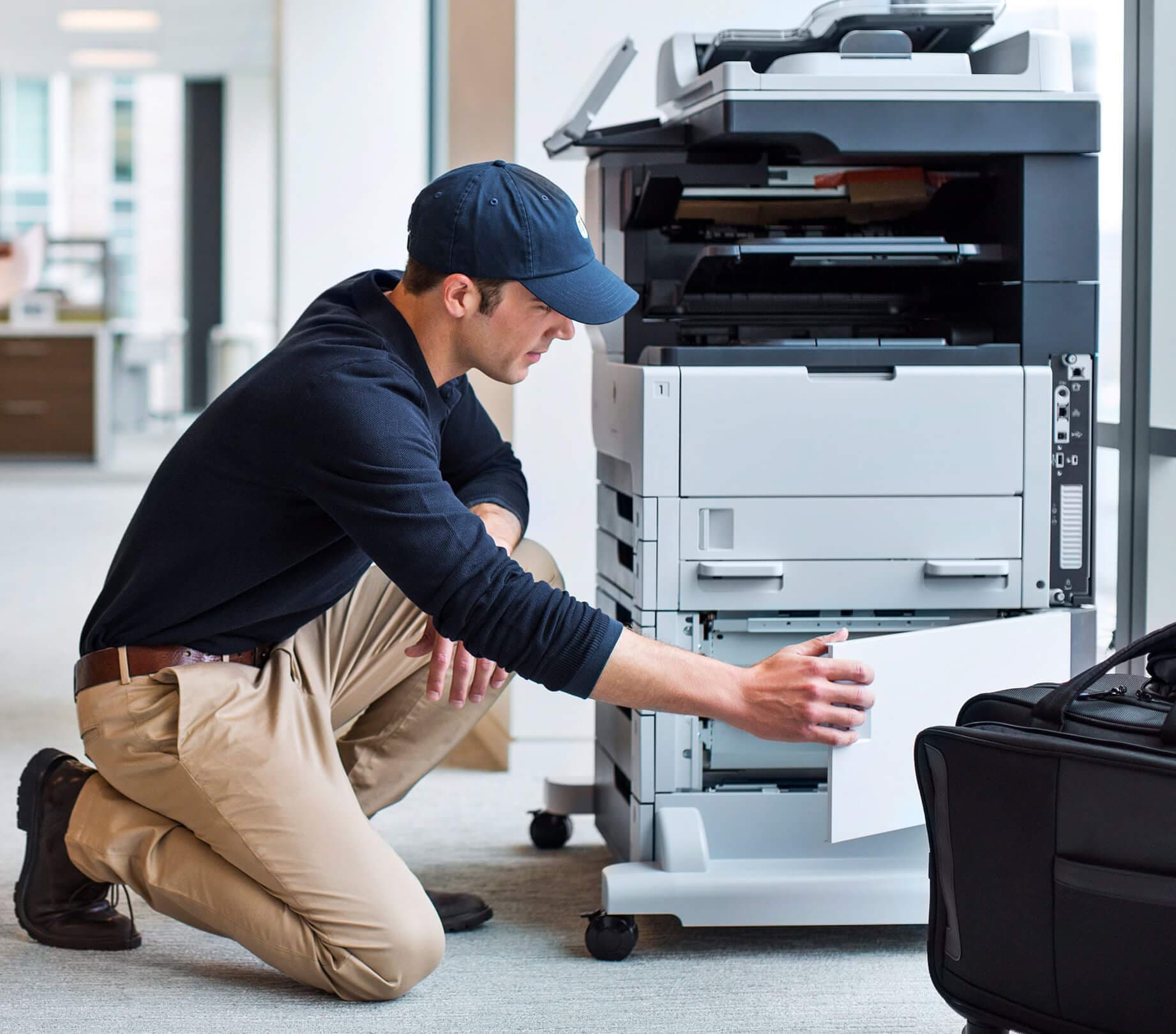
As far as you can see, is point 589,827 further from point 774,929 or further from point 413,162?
point 413,162

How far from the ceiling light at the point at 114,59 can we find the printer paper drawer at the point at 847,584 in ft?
32.2

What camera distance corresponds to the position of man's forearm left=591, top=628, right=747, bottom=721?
53.3 inches

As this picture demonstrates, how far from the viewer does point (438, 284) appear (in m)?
1.48

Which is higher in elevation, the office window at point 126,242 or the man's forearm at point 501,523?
the office window at point 126,242

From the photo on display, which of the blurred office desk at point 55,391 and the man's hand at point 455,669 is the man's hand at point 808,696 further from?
the blurred office desk at point 55,391

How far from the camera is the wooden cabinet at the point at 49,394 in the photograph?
7.88m

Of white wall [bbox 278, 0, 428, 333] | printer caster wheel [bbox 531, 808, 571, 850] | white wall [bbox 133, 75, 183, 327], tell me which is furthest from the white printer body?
white wall [bbox 133, 75, 183, 327]

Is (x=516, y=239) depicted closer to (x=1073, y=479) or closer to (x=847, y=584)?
(x=847, y=584)

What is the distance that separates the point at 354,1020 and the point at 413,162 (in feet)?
12.3

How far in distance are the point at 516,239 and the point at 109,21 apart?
8.84 meters

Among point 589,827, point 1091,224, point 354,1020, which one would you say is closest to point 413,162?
point 589,827

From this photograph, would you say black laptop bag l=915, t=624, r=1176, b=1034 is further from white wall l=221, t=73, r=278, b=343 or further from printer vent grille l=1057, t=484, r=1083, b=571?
white wall l=221, t=73, r=278, b=343

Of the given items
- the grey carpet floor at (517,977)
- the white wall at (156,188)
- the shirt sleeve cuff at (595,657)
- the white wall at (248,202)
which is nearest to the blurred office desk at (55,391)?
the white wall at (248,202)

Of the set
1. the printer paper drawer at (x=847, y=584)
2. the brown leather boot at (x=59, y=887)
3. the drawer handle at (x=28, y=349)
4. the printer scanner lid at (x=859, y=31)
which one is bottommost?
the brown leather boot at (x=59, y=887)
